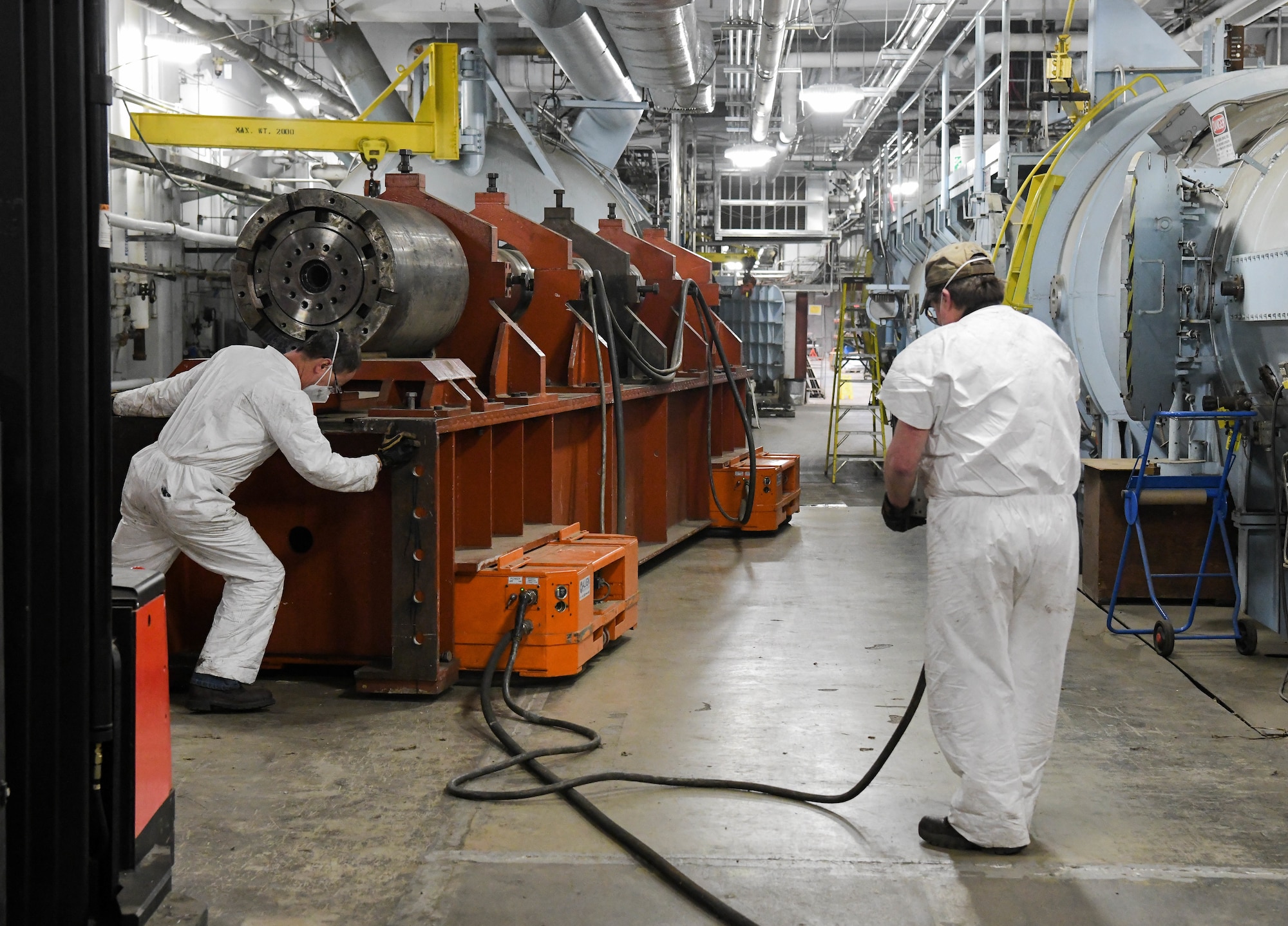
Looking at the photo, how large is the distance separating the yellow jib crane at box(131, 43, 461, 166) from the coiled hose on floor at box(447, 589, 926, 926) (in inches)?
221

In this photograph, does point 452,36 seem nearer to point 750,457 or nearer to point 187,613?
point 750,457

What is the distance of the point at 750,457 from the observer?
852 centimetres

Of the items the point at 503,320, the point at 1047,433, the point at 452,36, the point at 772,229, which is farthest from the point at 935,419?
the point at 772,229

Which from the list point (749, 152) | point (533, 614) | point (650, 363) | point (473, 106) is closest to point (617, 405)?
point (650, 363)

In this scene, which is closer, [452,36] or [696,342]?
[696,342]

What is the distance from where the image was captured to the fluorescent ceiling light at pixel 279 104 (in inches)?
622

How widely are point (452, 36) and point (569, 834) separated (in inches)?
524

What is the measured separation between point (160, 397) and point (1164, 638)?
451 cm

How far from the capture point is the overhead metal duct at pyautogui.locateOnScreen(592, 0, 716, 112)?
9127 mm

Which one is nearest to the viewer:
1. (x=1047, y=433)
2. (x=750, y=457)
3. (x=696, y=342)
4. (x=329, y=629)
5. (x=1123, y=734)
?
(x=1047, y=433)

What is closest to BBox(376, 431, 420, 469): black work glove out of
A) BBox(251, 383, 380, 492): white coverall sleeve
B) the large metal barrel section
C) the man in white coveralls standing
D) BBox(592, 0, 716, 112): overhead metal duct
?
BBox(251, 383, 380, 492): white coverall sleeve

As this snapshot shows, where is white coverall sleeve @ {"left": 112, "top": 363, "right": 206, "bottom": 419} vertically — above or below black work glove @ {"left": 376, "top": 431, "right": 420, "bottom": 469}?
A: above

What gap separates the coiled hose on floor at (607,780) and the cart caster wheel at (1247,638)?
2.44m

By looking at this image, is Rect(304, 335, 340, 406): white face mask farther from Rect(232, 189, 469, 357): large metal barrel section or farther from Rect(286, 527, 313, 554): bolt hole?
Rect(286, 527, 313, 554): bolt hole
